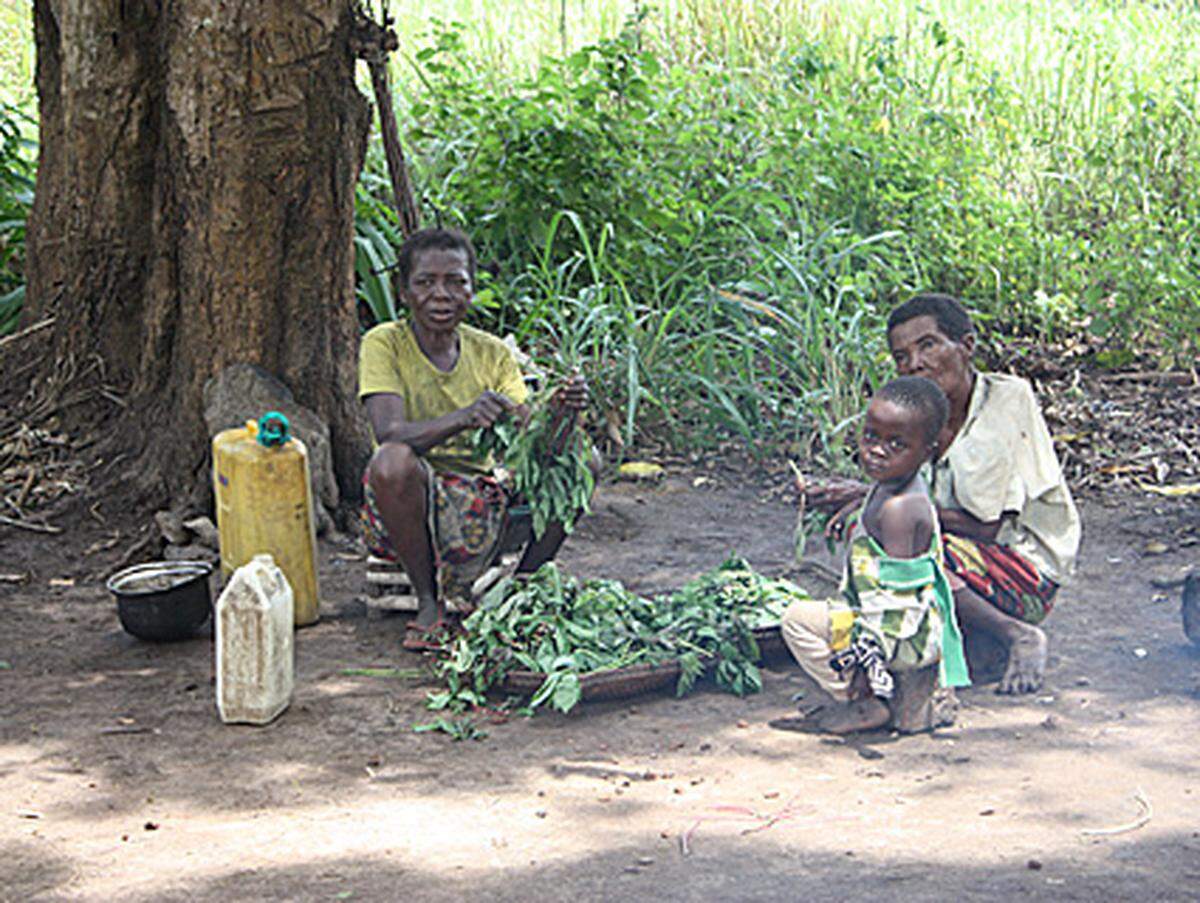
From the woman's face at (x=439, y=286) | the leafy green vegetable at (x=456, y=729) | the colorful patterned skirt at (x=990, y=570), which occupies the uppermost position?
the woman's face at (x=439, y=286)

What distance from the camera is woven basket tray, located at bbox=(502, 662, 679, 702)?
3.91m

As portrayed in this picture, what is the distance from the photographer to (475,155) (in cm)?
758

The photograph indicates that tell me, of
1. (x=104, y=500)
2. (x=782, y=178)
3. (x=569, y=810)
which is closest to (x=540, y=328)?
(x=782, y=178)

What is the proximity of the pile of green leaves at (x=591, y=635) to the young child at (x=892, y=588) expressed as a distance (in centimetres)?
42

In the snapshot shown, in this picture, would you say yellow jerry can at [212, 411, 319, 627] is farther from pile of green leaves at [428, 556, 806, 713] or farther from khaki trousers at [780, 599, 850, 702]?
khaki trousers at [780, 599, 850, 702]

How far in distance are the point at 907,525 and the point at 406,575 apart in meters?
1.85

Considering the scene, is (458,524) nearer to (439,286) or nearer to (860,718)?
(439,286)

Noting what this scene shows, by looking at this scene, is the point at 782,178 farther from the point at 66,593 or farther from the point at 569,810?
the point at 569,810

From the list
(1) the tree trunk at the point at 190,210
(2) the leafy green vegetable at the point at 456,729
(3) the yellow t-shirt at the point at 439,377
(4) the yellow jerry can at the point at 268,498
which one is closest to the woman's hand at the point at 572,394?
(3) the yellow t-shirt at the point at 439,377

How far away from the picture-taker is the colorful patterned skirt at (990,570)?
4.06 m

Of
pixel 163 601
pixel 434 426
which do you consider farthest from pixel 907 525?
pixel 163 601

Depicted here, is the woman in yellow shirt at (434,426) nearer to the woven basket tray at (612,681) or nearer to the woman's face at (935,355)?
the woven basket tray at (612,681)

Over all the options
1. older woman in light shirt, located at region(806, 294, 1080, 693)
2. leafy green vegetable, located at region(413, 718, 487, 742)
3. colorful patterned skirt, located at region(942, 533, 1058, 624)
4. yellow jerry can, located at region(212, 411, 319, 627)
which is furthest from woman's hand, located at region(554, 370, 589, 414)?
colorful patterned skirt, located at region(942, 533, 1058, 624)

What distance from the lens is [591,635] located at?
411 centimetres
